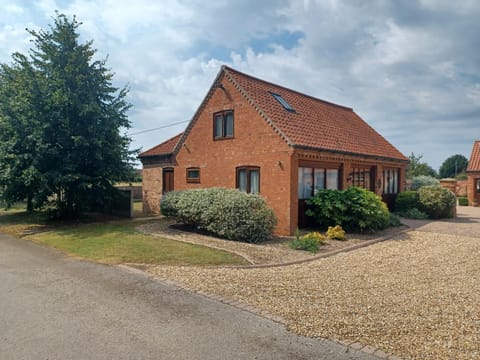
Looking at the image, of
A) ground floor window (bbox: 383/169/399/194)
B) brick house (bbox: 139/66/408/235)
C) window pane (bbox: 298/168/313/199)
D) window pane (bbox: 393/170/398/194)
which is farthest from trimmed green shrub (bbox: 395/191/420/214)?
window pane (bbox: 298/168/313/199)

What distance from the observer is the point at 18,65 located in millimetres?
15125

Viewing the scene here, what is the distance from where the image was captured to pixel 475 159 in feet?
103

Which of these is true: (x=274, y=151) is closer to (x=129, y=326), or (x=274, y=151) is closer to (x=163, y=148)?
(x=129, y=326)

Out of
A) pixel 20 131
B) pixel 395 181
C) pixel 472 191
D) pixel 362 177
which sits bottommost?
pixel 472 191

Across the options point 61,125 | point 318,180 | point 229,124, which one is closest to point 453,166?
point 318,180

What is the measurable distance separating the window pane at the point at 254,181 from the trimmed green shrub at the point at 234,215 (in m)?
1.96

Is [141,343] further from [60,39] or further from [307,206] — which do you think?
[60,39]

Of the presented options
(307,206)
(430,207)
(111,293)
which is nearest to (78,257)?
(111,293)

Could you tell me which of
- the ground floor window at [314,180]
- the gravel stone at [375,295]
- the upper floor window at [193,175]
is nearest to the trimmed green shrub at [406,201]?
the ground floor window at [314,180]

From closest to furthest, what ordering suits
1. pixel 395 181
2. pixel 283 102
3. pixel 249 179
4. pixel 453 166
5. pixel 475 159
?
1. pixel 249 179
2. pixel 283 102
3. pixel 395 181
4. pixel 475 159
5. pixel 453 166

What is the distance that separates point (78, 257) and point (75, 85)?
356 inches

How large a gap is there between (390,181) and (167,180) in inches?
532

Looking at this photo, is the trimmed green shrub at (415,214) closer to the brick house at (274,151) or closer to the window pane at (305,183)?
the brick house at (274,151)

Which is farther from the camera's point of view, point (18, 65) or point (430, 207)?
point (430, 207)
